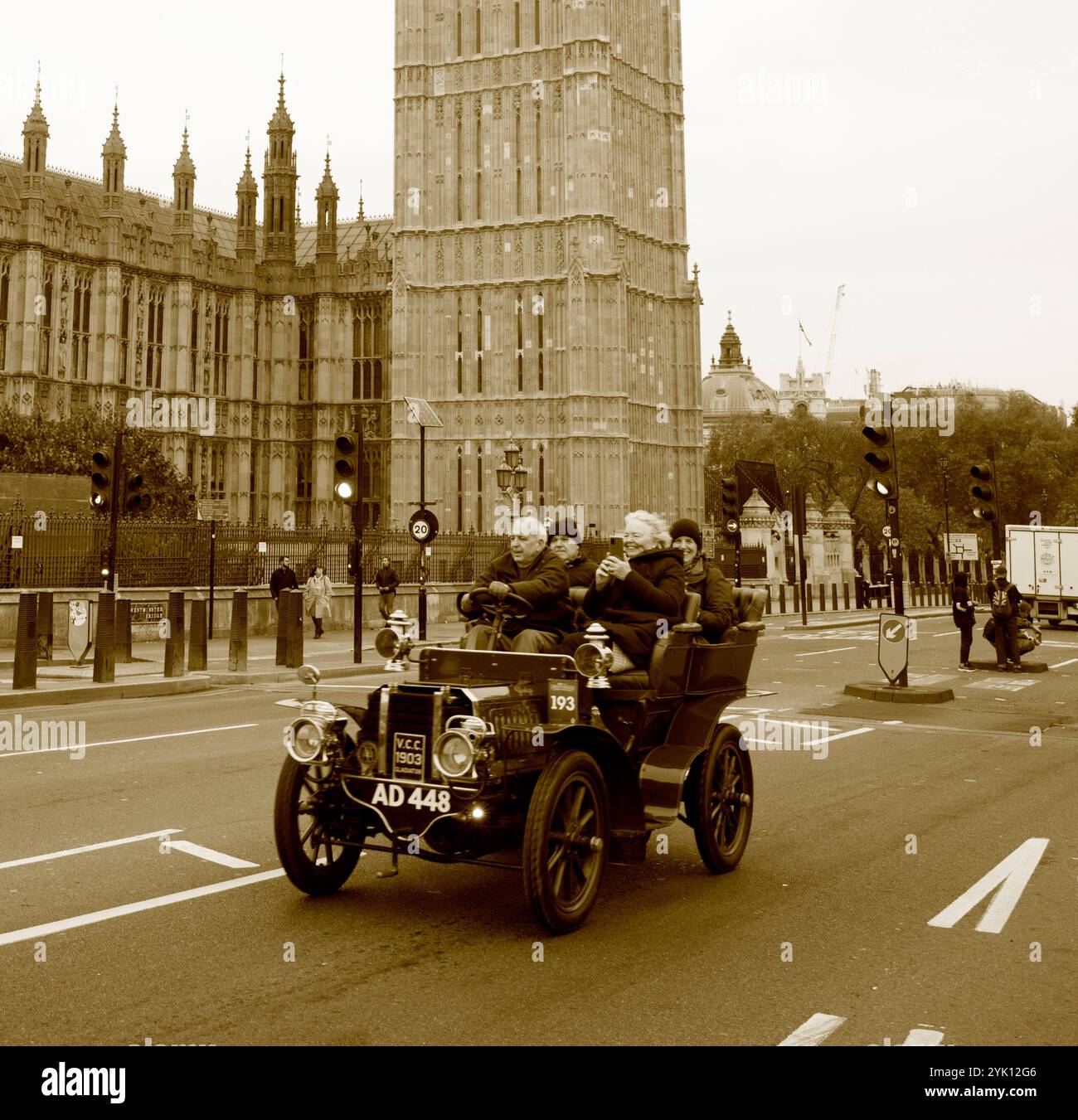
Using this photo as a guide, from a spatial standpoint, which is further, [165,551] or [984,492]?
[165,551]

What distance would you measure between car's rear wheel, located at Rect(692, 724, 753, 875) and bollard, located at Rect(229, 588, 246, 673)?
12026 mm

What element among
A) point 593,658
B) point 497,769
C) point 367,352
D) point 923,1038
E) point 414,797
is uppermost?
point 367,352

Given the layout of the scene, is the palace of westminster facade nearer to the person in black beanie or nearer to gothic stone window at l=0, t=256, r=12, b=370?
gothic stone window at l=0, t=256, r=12, b=370

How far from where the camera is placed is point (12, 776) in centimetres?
835

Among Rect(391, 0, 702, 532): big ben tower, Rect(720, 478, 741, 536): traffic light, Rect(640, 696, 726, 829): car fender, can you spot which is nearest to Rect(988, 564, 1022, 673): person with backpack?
Rect(720, 478, 741, 536): traffic light

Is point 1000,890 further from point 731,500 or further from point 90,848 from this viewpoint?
point 731,500

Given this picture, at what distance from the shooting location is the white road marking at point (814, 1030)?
3742 mm

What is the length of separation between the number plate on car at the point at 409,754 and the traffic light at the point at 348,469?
13.5 meters

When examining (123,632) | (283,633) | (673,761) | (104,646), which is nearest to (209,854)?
(673,761)

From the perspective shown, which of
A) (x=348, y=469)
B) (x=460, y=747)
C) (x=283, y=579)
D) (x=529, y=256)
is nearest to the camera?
(x=460, y=747)

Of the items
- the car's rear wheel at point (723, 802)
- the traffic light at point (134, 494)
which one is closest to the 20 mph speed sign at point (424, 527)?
the traffic light at point (134, 494)

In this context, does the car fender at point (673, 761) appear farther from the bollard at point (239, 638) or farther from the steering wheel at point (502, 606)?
the bollard at point (239, 638)

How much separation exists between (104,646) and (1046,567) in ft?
91.4

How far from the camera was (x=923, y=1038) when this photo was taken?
3803 millimetres
